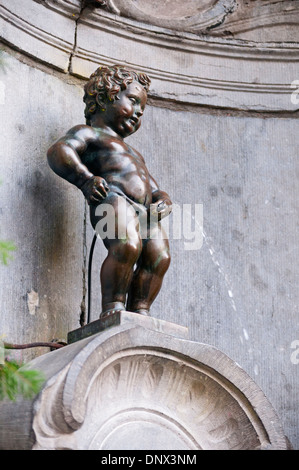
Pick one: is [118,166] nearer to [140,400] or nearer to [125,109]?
[125,109]

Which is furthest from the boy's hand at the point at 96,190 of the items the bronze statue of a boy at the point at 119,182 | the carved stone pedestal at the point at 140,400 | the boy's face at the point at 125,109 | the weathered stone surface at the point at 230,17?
the weathered stone surface at the point at 230,17

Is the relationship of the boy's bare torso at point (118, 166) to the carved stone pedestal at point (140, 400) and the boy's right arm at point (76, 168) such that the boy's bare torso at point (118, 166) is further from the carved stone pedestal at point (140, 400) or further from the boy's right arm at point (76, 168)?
the carved stone pedestal at point (140, 400)

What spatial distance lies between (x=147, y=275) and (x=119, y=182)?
34 centimetres

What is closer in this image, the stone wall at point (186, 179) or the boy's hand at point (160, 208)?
the boy's hand at point (160, 208)

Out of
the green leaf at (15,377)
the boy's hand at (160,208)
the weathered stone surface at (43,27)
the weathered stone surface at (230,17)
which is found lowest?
the green leaf at (15,377)

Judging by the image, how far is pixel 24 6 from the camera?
353cm

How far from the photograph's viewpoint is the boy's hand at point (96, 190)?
2834mm

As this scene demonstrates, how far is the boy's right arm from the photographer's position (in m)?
2.84

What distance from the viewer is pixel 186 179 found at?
362cm

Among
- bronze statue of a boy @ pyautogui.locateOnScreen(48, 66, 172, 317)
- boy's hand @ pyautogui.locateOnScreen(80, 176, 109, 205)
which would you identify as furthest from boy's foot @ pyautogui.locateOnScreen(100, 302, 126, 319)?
boy's hand @ pyautogui.locateOnScreen(80, 176, 109, 205)

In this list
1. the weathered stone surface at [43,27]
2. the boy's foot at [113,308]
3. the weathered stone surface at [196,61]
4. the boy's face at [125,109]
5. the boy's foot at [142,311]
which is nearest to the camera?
the boy's foot at [113,308]

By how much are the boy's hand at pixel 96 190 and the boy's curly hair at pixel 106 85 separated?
0.38 m

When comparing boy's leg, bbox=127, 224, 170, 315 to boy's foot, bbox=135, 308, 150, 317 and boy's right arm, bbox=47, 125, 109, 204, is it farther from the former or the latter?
boy's right arm, bbox=47, 125, 109, 204

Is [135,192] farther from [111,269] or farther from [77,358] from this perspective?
[77,358]
